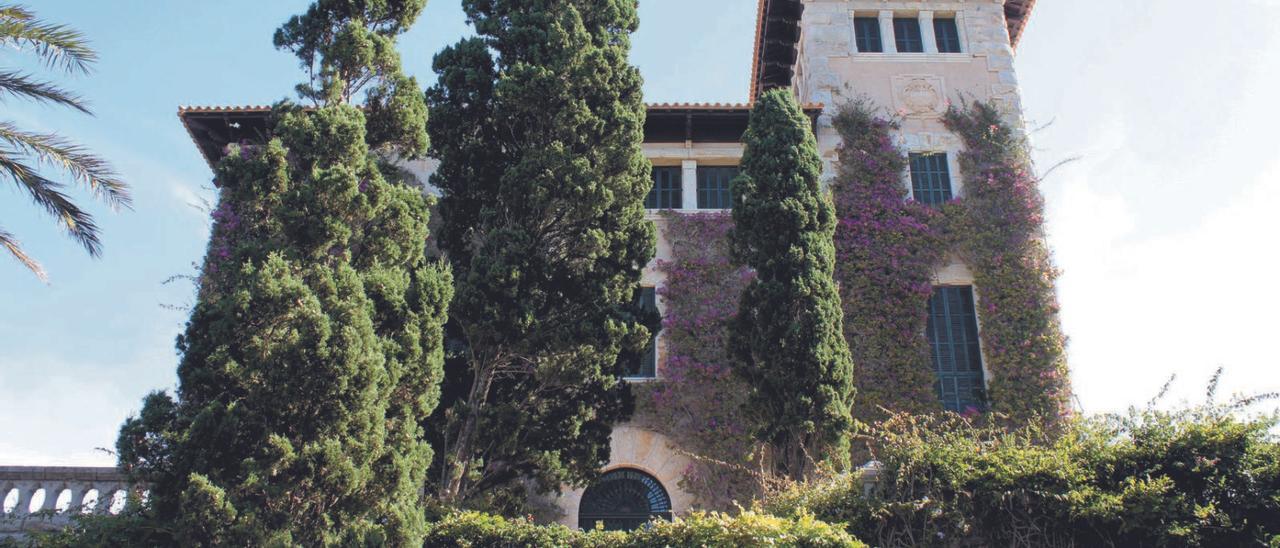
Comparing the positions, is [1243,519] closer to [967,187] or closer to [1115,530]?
[1115,530]

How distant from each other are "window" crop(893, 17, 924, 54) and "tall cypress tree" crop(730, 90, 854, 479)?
5.05m

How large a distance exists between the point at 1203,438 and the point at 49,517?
37.3 feet

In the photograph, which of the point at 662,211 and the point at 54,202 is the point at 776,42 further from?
the point at 54,202

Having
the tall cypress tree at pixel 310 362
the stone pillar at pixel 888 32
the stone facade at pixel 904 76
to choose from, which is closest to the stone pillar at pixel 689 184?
the stone facade at pixel 904 76

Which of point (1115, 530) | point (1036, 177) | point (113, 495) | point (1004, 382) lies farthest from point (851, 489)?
point (1036, 177)

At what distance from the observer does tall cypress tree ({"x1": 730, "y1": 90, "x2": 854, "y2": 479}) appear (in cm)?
1092

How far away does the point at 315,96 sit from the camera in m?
9.90

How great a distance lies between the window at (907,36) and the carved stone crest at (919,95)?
730 mm

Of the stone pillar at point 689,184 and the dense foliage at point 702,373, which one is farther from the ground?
Answer: the stone pillar at point 689,184

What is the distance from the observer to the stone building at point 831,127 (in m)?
13.0

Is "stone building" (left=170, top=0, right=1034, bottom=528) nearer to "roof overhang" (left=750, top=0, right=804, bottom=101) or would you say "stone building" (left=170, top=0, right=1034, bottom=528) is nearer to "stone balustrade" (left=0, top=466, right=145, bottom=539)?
"roof overhang" (left=750, top=0, right=804, bottom=101)

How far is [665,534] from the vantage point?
781 centimetres

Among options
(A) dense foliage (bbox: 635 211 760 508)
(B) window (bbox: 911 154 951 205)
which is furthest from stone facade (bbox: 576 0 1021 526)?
(A) dense foliage (bbox: 635 211 760 508)

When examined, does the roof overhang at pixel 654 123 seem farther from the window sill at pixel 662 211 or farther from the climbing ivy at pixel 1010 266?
the climbing ivy at pixel 1010 266
